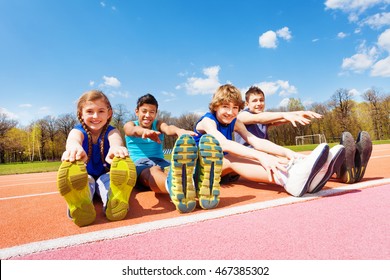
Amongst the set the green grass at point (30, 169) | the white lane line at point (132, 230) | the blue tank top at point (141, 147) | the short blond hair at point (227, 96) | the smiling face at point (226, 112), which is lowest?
the green grass at point (30, 169)

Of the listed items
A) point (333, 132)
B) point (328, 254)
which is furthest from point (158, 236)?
point (333, 132)

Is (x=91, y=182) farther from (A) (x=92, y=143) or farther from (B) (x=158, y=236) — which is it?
(B) (x=158, y=236)

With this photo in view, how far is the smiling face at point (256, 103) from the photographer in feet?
12.7

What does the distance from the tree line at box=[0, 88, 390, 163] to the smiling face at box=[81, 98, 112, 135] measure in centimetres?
3825

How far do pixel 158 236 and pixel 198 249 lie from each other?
316 mm

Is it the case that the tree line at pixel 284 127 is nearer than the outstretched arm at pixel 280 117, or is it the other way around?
the outstretched arm at pixel 280 117

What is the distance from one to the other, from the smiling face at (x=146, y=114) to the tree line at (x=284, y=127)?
123 feet

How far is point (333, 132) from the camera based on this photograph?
45781 mm

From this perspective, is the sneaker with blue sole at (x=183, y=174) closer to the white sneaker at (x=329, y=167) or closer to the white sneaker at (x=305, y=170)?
the white sneaker at (x=305, y=170)

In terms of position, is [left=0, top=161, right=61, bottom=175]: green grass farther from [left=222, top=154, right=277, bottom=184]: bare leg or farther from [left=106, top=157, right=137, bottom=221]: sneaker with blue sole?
[left=106, top=157, right=137, bottom=221]: sneaker with blue sole

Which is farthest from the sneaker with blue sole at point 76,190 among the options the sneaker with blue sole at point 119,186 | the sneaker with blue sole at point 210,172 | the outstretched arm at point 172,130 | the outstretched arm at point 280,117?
the outstretched arm at point 280,117

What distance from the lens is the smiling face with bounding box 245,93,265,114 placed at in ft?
12.7

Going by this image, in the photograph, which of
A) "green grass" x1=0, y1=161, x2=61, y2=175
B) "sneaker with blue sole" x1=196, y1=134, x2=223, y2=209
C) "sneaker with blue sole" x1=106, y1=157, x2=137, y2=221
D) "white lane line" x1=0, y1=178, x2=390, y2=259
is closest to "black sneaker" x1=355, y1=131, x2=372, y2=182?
"white lane line" x1=0, y1=178, x2=390, y2=259

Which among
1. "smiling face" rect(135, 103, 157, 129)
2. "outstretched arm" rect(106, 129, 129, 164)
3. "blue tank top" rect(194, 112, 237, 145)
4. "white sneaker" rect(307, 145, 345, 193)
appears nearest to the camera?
"outstretched arm" rect(106, 129, 129, 164)
